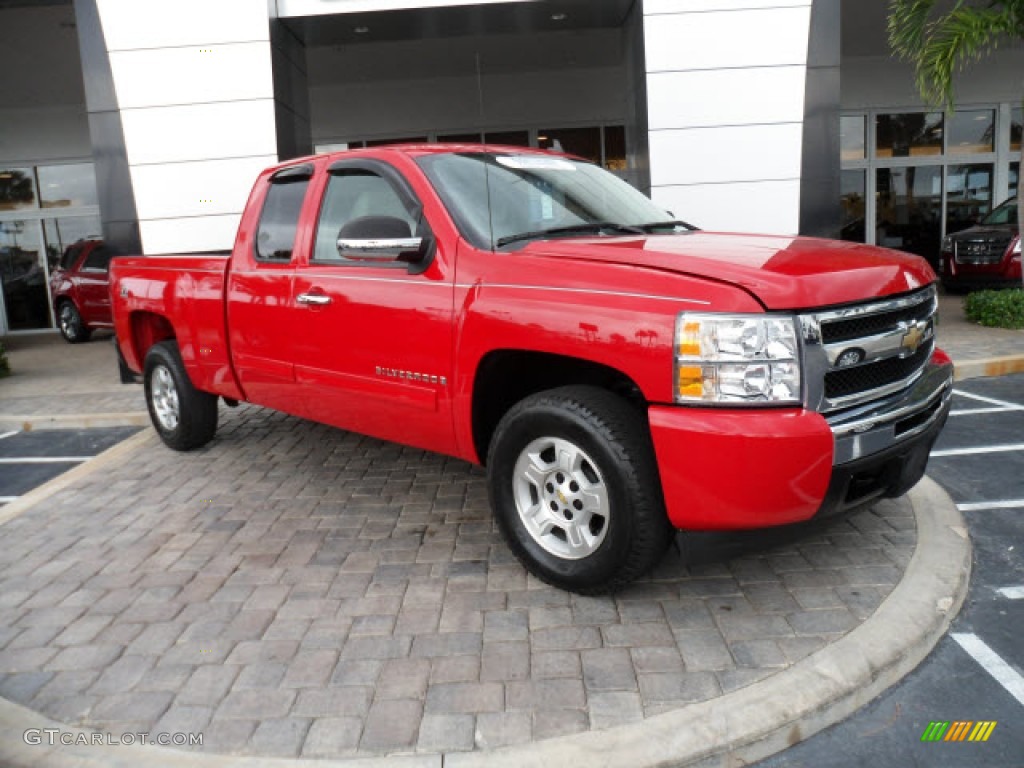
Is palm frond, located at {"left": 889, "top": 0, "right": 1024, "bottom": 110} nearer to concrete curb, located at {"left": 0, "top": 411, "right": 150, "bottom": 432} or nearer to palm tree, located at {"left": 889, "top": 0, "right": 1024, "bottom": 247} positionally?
palm tree, located at {"left": 889, "top": 0, "right": 1024, "bottom": 247}

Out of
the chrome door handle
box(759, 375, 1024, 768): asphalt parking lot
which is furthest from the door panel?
box(759, 375, 1024, 768): asphalt parking lot

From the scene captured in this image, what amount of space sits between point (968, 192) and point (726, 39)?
11587 millimetres

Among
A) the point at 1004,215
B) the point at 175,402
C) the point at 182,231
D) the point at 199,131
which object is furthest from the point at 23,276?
the point at 1004,215

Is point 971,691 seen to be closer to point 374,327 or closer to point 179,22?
point 374,327

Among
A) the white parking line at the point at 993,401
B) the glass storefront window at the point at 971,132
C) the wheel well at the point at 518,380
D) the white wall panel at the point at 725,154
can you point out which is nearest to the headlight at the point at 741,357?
the wheel well at the point at 518,380

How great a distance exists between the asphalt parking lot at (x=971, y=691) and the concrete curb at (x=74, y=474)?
179 inches

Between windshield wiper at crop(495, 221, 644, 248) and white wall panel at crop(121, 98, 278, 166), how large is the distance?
19.4 feet

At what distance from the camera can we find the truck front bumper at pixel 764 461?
8.99 ft

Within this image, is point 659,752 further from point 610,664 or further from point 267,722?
point 267,722

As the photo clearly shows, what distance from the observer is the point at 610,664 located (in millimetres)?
2877

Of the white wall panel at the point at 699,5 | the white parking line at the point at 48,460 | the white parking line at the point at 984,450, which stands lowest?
the white parking line at the point at 984,450

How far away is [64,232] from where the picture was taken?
15.6 m

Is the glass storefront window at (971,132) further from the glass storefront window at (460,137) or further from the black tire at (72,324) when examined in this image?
the black tire at (72,324)

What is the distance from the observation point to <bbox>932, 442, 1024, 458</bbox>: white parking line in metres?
5.27
